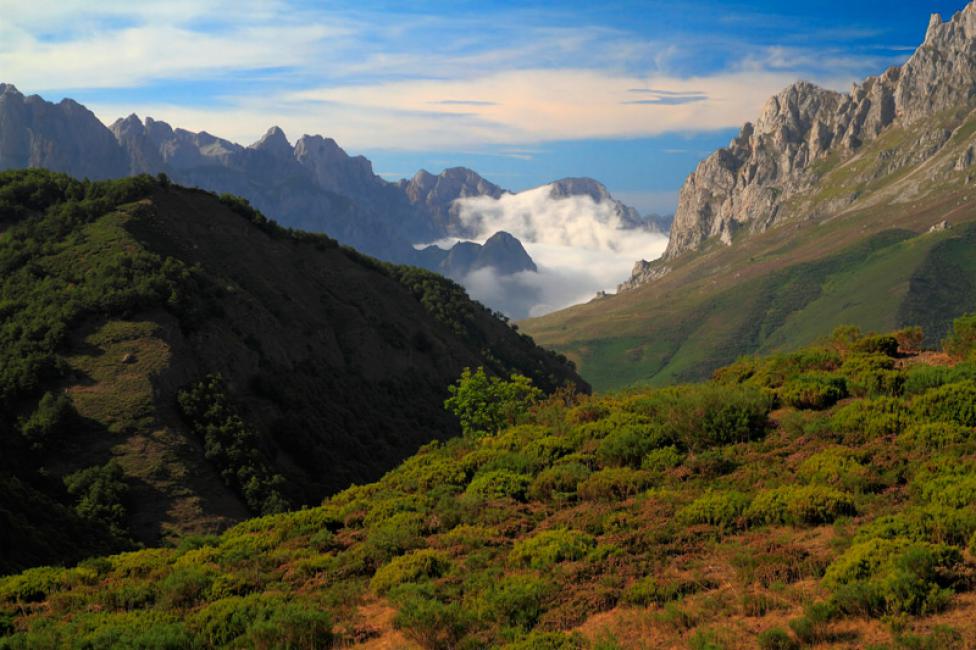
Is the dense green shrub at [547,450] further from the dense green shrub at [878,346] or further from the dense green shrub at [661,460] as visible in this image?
the dense green shrub at [878,346]

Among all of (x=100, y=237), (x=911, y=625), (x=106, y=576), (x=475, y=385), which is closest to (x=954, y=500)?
(x=911, y=625)

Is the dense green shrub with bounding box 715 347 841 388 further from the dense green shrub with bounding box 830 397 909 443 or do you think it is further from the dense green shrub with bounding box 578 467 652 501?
the dense green shrub with bounding box 578 467 652 501

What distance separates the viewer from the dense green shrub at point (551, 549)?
1923 cm

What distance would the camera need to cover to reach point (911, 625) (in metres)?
13.7

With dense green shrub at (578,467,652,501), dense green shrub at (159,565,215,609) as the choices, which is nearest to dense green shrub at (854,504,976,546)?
dense green shrub at (578,467,652,501)

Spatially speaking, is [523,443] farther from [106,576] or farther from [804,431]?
[106,576]

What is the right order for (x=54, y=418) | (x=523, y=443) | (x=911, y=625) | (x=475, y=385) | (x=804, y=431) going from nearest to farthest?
(x=911, y=625), (x=804, y=431), (x=523, y=443), (x=475, y=385), (x=54, y=418)

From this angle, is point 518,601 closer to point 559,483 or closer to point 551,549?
point 551,549

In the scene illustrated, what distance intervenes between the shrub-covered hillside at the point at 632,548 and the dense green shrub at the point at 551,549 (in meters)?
0.08

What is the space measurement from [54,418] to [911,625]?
50982 mm

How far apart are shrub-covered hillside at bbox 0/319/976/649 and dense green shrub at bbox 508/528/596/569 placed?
0.08 metres

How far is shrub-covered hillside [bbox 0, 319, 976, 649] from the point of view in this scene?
15164mm

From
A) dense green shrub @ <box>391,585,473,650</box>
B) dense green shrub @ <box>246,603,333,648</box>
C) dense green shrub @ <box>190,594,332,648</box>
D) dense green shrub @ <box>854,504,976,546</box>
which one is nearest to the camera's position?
dense green shrub @ <box>391,585,473,650</box>

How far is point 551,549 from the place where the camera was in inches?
770
